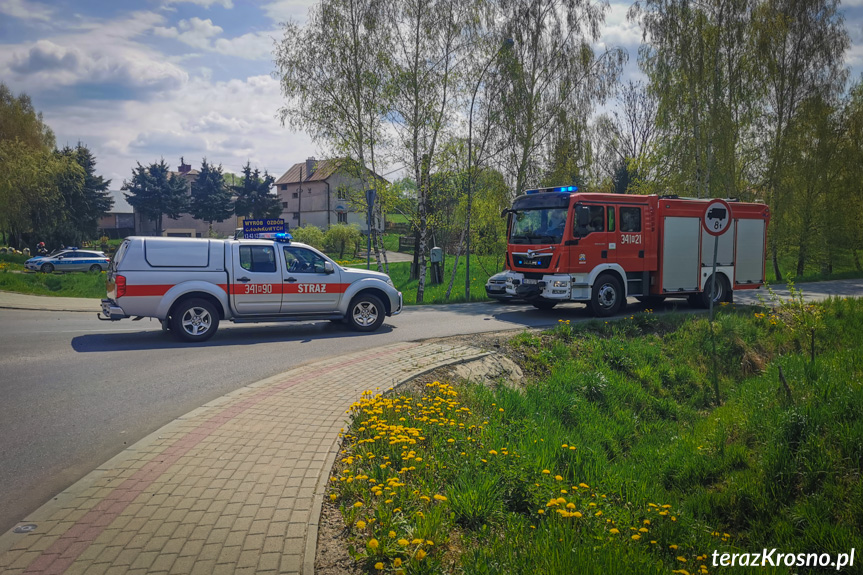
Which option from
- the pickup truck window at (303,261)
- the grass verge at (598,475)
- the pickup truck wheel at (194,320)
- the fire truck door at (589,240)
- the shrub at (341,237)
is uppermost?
the shrub at (341,237)

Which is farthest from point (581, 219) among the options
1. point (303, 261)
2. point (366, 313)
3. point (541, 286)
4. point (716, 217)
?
point (303, 261)

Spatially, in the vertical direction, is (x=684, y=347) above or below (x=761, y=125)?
below

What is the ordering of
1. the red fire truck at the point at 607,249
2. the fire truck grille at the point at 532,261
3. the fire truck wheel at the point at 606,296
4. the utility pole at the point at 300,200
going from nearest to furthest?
the red fire truck at the point at 607,249 < the fire truck grille at the point at 532,261 < the fire truck wheel at the point at 606,296 < the utility pole at the point at 300,200

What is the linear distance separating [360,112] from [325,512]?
19121 millimetres

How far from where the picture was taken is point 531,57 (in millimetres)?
24203

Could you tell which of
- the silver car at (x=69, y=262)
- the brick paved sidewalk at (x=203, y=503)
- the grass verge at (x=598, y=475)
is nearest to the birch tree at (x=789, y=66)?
the grass verge at (x=598, y=475)

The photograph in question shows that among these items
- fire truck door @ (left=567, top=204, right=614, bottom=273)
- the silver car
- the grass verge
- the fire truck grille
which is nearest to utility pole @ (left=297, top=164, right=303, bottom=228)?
the silver car

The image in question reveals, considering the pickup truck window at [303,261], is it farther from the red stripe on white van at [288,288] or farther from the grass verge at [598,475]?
the grass verge at [598,475]

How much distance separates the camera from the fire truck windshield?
1416 cm

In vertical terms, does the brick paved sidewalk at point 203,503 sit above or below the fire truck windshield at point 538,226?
below

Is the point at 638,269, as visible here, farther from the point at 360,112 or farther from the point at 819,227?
the point at 819,227

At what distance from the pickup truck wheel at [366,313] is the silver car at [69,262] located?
1103 inches

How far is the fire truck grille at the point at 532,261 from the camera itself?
46.6ft

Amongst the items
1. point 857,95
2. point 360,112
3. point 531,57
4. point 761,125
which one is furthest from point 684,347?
point 857,95
